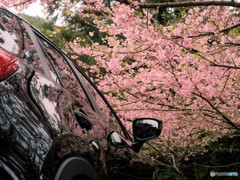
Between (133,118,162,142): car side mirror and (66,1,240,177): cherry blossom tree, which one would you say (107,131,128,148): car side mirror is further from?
(66,1,240,177): cherry blossom tree

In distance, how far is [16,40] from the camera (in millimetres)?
1391

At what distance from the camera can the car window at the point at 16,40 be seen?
4.20 feet

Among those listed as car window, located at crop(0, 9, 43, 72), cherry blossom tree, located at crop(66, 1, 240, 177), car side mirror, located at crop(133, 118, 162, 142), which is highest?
cherry blossom tree, located at crop(66, 1, 240, 177)

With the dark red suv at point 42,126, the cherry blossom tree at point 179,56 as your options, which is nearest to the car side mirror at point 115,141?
the dark red suv at point 42,126

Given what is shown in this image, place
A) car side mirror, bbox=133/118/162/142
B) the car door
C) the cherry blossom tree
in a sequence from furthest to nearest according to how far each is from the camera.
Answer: the cherry blossom tree, car side mirror, bbox=133/118/162/142, the car door

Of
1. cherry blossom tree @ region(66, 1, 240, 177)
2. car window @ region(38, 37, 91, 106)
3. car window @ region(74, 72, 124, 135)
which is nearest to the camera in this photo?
car window @ region(38, 37, 91, 106)

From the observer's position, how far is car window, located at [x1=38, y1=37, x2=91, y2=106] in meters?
1.74

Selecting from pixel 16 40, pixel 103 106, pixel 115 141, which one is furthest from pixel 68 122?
pixel 103 106

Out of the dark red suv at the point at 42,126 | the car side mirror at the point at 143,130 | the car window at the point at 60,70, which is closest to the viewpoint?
the dark red suv at the point at 42,126

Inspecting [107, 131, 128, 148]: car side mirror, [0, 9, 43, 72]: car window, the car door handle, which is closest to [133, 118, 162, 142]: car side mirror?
[107, 131, 128, 148]: car side mirror

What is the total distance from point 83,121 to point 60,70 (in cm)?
46

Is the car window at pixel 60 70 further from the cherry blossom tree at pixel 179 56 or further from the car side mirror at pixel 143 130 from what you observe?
the cherry blossom tree at pixel 179 56

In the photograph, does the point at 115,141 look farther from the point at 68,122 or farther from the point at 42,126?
the point at 42,126

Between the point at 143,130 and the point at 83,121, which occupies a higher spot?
the point at 143,130
